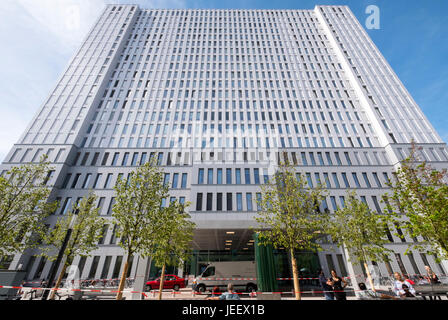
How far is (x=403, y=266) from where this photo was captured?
31359mm

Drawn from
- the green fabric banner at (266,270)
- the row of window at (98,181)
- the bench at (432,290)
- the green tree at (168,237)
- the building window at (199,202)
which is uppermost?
the row of window at (98,181)

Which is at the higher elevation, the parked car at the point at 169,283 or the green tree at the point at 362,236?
the green tree at the point at 362,236

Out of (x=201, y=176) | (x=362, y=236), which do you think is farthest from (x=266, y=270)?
(x=201, y=176)

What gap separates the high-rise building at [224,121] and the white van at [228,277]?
335 cm

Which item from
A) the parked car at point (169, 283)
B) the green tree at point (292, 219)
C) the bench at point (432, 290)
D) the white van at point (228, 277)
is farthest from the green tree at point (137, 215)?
the bench at point (432, 290)

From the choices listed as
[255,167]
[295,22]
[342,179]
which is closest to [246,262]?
[255,167]

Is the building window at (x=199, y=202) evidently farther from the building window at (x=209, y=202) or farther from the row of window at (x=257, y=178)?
the row of window at (x=257, y=178)

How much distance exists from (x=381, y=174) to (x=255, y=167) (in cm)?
2501

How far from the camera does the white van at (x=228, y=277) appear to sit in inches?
777

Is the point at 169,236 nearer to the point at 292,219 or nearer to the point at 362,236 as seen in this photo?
the point at 292,219

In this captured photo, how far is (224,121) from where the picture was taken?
148 feet

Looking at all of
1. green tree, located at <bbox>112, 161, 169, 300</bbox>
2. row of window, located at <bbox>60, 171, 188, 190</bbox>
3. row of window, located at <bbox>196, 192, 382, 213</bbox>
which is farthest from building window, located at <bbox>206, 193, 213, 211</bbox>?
green tree, located at <bbox>112, 161, 169, 300</bbox>

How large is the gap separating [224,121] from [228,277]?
3259 centimetres

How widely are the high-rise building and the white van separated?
11.0 ft
